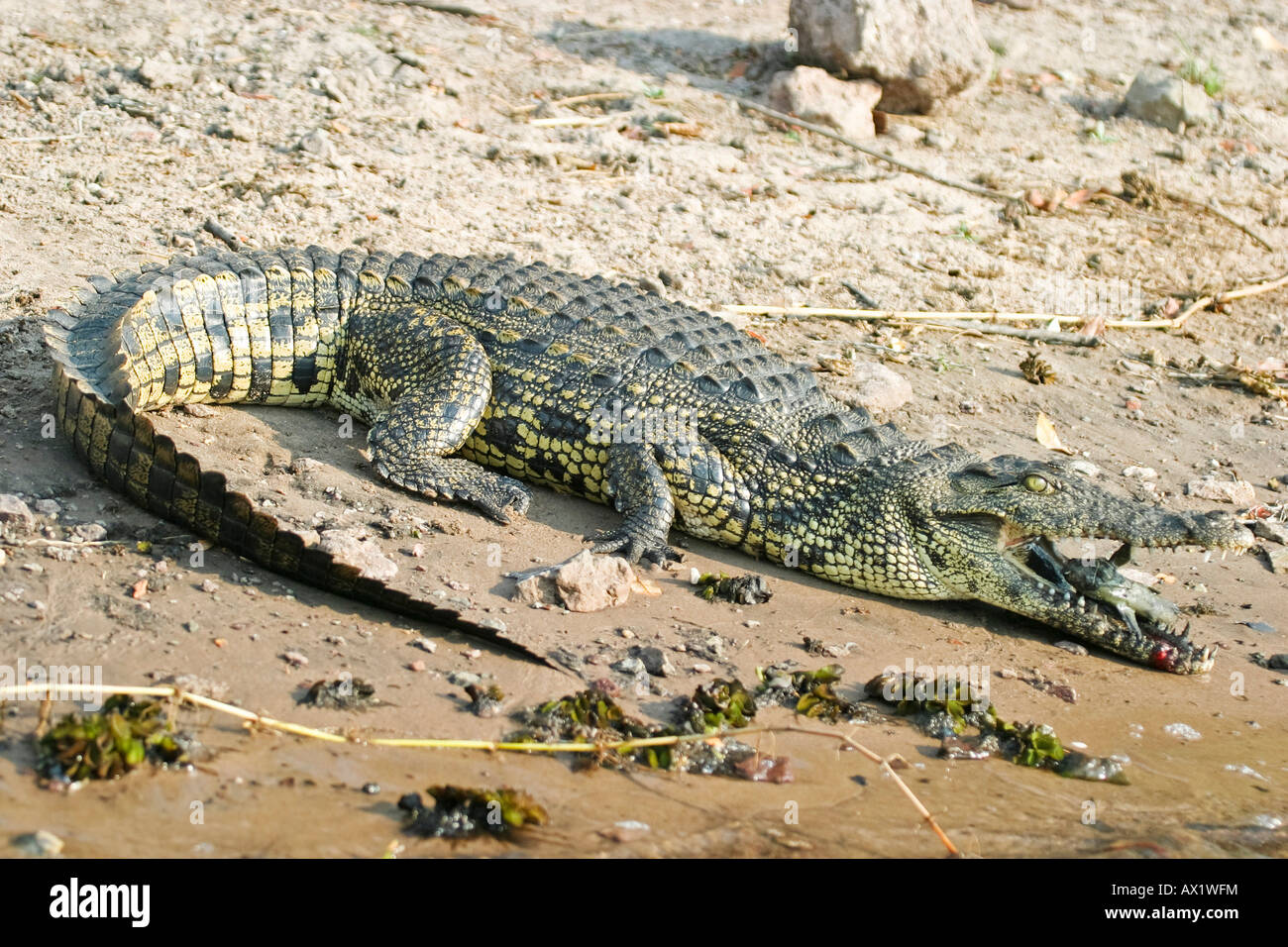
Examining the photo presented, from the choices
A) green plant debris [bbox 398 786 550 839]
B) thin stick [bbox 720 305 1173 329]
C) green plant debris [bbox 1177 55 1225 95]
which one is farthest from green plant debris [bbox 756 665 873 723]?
green plant debris [bbox 1177 55 1225 95]

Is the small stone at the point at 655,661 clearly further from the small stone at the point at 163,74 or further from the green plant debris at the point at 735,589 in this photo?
the small stone at the point at 163,74

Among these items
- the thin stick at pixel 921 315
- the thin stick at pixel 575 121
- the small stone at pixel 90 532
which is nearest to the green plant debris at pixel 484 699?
the small stone at pixel 90 532

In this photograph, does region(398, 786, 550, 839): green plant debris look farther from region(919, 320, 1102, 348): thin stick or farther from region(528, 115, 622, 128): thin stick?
region(528, 115, 622, 128): thin stick

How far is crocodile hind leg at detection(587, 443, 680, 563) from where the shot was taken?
199 inches

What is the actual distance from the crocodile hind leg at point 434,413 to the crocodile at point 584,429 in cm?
1

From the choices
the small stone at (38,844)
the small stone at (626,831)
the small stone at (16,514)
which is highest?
the small stone at (16,514)

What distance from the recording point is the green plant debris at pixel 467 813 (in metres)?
3.46

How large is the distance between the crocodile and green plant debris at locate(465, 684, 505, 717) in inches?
25.2

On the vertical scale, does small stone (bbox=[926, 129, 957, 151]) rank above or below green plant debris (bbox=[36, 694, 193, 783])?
above

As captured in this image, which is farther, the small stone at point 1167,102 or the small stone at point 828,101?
Answer: the small stone at point 1167,102

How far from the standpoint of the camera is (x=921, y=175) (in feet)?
29.7

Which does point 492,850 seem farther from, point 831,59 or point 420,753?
point 831,59

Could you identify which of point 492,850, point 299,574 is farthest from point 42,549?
point 492,850

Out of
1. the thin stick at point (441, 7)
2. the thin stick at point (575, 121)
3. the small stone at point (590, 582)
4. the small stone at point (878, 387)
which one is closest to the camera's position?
the small stone at point (590, 582)
